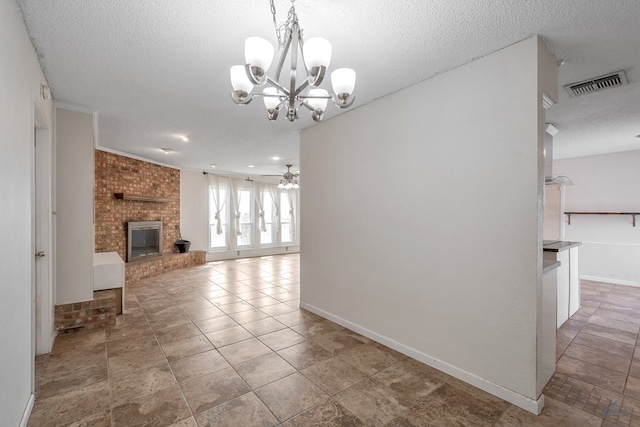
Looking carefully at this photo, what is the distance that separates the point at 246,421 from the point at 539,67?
3008 millimetres

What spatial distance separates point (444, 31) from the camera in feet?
6.18

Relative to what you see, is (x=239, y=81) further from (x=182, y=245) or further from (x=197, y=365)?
(x=182, y=245)

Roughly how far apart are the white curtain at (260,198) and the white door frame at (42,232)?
6.22m

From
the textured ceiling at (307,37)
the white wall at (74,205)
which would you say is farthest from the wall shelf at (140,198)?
the textured ceiling at (307,37)

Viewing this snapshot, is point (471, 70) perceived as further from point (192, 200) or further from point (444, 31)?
point (192, 200)

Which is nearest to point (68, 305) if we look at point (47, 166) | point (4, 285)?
point (47, 166)

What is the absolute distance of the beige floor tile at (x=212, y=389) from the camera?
2051 mm

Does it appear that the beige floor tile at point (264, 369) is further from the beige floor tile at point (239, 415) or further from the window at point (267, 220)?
the window at point (267, 220)

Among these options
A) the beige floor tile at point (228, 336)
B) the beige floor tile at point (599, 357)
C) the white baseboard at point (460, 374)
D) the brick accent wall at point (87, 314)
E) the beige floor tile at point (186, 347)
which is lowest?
the beige floor tile at point (599, 357)

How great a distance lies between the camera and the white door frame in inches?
102

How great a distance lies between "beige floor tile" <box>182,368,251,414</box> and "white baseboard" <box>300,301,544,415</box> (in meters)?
1.38

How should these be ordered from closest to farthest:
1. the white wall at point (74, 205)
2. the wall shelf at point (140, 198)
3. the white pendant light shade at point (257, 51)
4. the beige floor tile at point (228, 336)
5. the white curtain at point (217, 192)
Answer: the white pendant light shade at point (257, 51) → the beige floor tile at point (228, 336) → the white wall at point (74, 205) → the wall shelf at point (140, 198) → the white curtain at point (217, 192)

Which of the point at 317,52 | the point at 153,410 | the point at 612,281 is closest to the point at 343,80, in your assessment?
the point at 317,52

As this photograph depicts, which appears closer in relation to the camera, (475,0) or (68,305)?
(475,0)
